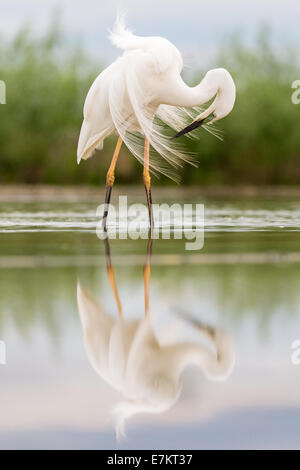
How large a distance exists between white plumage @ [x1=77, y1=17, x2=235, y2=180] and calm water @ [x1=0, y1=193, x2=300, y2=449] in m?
2.79

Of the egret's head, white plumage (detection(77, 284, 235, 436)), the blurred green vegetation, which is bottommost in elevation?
white plumage (detection(77, 284, 235, 436))

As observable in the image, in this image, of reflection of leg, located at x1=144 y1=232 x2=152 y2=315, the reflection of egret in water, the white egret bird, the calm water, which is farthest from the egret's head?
the reflection of egret in water

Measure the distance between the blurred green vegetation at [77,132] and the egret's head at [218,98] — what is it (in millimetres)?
14869

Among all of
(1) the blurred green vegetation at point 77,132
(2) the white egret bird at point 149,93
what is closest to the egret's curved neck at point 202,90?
(2) the white egret bird at point 149,93

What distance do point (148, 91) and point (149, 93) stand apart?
2cm

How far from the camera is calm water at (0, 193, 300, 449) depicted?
101 inches

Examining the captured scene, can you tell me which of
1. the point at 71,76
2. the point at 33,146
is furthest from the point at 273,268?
the point at 71,76

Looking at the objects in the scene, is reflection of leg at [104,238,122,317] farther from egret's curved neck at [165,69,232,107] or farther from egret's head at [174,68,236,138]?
egret's curved neck at [165,69,232,107]

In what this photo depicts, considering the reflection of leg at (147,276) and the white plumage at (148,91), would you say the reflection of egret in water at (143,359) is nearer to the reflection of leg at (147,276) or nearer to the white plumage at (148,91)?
the reflection of leg at (147,276)

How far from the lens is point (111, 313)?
4.14 metres

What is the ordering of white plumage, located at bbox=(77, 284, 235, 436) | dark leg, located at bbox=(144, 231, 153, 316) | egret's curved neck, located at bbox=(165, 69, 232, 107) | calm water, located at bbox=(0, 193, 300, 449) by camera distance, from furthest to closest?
egret's curved neck, located at bbox=(165, 69, 232, 107), dark leg, located at bbox=(144, 231, 153, 316), white plumage, located at bbox=(77, 284, 235, 436), calm water, located at bbox=(0, 193, 300, 449)
